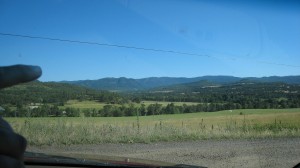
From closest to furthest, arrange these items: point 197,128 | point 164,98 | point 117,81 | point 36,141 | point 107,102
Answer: point 107,102
point 117,81
point 164,98
point 36,141
point 197,128

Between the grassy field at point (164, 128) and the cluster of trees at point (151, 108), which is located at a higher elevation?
the cluster of trees at point (151, 108)

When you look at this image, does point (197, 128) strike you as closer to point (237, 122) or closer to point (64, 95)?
point (237, 122)

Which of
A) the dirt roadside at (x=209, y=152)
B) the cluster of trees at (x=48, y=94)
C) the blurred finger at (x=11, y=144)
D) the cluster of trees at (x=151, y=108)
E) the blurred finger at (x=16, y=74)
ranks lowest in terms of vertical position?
the dirt roadside at (x=209, y=152)

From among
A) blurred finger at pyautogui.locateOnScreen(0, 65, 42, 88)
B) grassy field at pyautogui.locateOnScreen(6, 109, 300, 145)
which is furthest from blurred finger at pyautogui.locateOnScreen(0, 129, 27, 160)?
grassy field at pyautogui.locateOnScreen(6, 109, 300, 145)

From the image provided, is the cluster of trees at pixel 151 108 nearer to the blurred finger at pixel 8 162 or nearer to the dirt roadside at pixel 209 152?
the dirt roadside at pixel 209 152

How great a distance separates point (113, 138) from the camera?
16.7m

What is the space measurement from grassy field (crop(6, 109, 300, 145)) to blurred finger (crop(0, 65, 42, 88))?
10.7m

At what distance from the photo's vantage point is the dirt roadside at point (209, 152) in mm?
11696

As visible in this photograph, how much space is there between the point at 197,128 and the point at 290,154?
27.2 ft

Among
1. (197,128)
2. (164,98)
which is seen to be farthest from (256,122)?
(164,98)

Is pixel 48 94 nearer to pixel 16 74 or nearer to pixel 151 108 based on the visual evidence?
pixel 16 74

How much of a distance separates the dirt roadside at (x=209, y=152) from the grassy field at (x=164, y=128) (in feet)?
2.27

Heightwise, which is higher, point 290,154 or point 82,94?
point 82,94

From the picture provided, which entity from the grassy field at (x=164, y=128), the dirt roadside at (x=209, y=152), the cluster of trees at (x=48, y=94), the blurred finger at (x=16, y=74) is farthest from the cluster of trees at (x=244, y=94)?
the blurred finger at (x=16, y=74)
